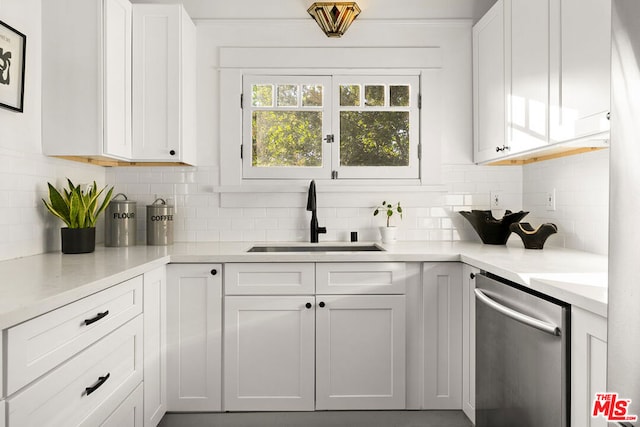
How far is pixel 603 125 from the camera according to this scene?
1604 millimetres

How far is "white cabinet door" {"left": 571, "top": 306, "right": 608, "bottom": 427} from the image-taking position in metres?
1.17

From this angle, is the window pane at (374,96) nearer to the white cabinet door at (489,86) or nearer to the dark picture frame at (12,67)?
the white cabinet door at (489,86)

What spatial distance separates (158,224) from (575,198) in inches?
94.5

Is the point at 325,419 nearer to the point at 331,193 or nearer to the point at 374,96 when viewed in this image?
the point at 331,193

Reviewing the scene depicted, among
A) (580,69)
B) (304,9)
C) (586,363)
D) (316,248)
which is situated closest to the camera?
(586,363)

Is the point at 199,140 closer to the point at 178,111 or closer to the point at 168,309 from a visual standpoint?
the point at 178,111

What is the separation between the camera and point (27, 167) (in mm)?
2125

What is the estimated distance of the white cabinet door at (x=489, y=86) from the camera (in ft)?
8.08

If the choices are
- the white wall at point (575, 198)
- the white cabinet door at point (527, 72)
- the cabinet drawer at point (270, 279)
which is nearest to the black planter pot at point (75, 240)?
the cabinet drawer at point (270, 279)

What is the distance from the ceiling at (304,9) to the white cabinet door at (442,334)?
1725 millimetres

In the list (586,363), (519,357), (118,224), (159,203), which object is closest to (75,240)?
(118,224)

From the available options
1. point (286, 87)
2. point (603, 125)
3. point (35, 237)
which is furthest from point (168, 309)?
point (603, 125)

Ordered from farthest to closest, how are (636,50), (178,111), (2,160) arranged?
(178,111) < (2,160) < (636,50)

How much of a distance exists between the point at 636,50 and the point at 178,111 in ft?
7.54
